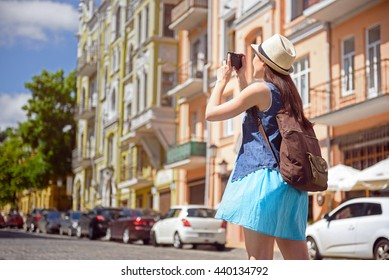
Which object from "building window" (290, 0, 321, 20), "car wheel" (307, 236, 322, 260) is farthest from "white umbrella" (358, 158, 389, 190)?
"building window" (290, 0, 321, 20)

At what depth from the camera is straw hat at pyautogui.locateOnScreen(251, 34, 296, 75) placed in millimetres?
3268

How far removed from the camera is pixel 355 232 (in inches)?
383

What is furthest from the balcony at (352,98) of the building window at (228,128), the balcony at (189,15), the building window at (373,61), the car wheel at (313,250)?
the balcony at (189,15)

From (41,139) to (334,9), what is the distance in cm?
811

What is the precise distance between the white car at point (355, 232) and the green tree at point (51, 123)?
10.4 ft

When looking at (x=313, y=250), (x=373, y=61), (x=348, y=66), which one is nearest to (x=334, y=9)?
(x=348, y=66)

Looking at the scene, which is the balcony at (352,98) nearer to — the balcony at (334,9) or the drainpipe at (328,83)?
the drainpipe at (328,83)

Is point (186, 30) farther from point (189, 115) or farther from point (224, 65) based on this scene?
point (224, 65)

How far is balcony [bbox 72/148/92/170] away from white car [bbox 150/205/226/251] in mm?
5564

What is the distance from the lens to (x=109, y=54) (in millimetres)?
8555

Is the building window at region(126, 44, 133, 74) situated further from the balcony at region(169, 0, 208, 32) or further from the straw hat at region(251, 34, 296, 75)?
the balcony at region(169, 0, 208, 32)

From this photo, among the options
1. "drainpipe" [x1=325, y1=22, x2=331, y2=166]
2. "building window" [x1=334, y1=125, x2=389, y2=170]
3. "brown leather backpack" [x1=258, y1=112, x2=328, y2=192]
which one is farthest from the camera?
"drainpipe" [x1=325, y1=22, x2=331, y2=166]

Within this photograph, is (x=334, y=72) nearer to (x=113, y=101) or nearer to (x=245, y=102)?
(x=113, y=101)
